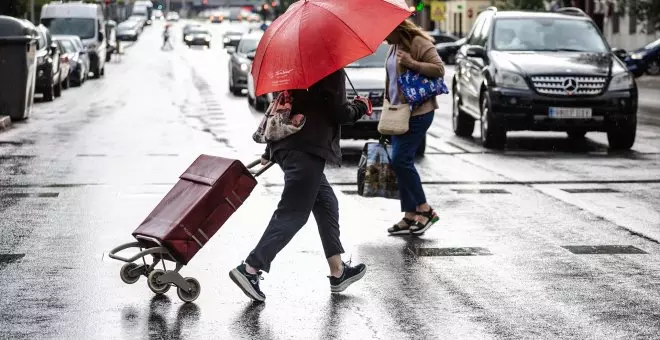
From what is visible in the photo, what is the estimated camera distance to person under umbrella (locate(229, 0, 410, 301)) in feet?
24.5

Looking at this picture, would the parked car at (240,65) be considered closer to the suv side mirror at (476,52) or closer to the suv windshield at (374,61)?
the suv windshield at (374,61)

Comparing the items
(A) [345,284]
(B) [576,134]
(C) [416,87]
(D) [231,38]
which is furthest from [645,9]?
(A) [345,284]

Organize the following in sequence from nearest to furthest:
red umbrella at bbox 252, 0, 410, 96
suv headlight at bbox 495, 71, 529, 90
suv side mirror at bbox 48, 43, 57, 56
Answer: red umbrella at bbox 252, 0, 410, 96 < suv headlight at bbox 495, 71, 529, 90 < suv side mirror at bbox 48, 43, 57, 56

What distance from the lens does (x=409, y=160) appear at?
33.9 feet

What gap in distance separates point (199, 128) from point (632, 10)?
2832cm

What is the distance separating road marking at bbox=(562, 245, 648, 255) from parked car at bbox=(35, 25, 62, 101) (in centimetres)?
2211

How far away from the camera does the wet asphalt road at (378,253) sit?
23.2ft

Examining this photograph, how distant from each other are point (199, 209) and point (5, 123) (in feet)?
51.8

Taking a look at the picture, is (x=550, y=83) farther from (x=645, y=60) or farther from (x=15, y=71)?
(x=645, y=60)

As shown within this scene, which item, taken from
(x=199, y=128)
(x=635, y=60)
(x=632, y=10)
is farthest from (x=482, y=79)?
(x=632, y=10)

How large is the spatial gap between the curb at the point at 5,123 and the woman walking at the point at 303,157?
596 inches

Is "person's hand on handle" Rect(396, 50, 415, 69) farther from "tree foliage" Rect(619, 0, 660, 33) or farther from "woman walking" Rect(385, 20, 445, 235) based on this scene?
"tree foliage" Rect(619, 0, 660, 33)

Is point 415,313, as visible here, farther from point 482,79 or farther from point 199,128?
point 199,128

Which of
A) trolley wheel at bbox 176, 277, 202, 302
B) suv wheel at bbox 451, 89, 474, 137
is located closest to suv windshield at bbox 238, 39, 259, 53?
suv wheel at bbox 451, 89, 474, 137
